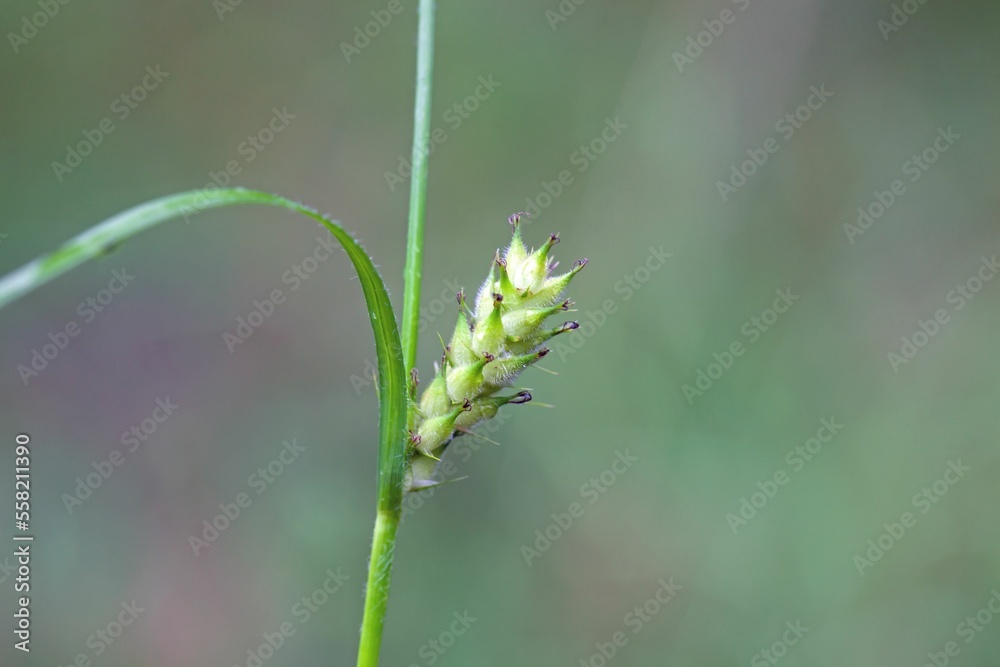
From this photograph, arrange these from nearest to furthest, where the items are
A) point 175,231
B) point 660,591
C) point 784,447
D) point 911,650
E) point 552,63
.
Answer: point 911,650 → point 660,591 → point 784,447 → point 175,231 → point 552,63

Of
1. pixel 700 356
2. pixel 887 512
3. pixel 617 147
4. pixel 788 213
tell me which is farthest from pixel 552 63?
pixel 887 512

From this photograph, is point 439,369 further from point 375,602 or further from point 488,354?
point 375,602

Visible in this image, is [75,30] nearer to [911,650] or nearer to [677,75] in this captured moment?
[677,75]

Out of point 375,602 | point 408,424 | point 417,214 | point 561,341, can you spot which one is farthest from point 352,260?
point 561,341

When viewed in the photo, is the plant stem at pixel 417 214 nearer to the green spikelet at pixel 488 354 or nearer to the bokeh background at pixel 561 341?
the green spikelet at pixel 488 354

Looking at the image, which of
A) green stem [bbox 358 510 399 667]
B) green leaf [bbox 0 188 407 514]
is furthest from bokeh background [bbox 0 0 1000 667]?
green leaf [bbox 0 188 407 514]

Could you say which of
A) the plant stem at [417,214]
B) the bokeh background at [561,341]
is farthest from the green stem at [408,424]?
the bokeh background at [561,341]
